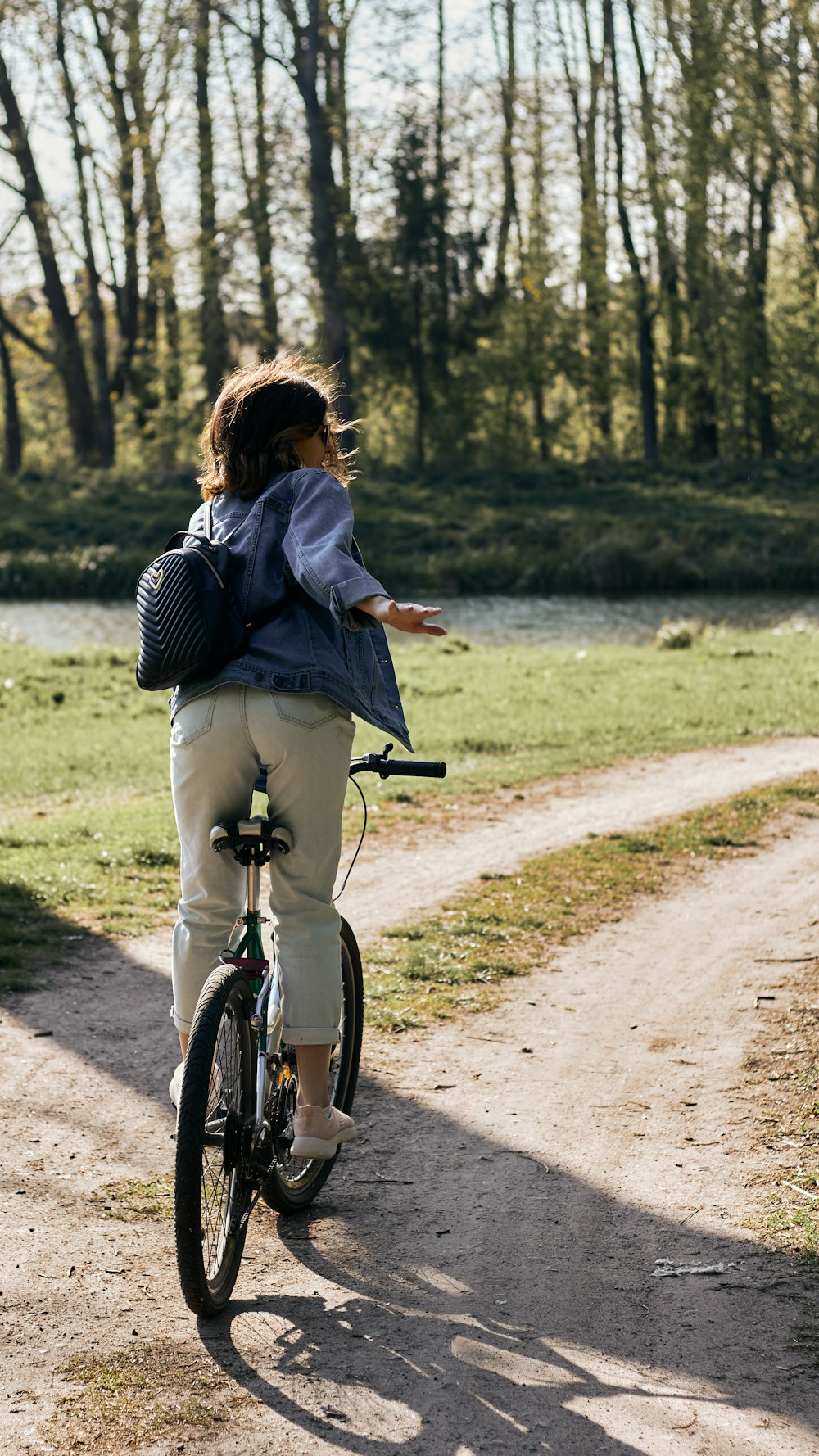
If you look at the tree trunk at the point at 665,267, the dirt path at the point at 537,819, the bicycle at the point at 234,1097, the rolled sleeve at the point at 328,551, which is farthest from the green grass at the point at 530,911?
the tree trunk at the point at 665,267

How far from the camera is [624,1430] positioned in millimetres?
2758

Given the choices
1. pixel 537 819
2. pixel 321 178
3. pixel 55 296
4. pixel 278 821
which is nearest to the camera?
pixel 278 821

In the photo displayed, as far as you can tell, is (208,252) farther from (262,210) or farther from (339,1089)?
(339,1089)

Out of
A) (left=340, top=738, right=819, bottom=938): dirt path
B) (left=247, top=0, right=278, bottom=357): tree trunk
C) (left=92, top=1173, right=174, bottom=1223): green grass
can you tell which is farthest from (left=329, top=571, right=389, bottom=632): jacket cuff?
(left=247, top=0, right=278, bottom=357): tree trunk

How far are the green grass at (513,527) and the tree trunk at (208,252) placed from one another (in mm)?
3101

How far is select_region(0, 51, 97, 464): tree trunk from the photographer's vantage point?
33469 mm

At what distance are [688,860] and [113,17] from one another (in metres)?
28.6

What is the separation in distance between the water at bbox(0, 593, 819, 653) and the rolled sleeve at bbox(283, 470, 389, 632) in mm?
17043

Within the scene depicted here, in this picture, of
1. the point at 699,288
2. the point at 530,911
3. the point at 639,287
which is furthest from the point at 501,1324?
the point at 699,288

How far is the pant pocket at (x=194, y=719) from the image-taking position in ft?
10.5

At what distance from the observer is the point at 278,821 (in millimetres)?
3244

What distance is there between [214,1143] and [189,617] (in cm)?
114

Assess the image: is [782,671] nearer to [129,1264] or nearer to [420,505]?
[129,1264]

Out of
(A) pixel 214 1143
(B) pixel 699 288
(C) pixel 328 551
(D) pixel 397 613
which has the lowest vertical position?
(A) pixel 214 1143
